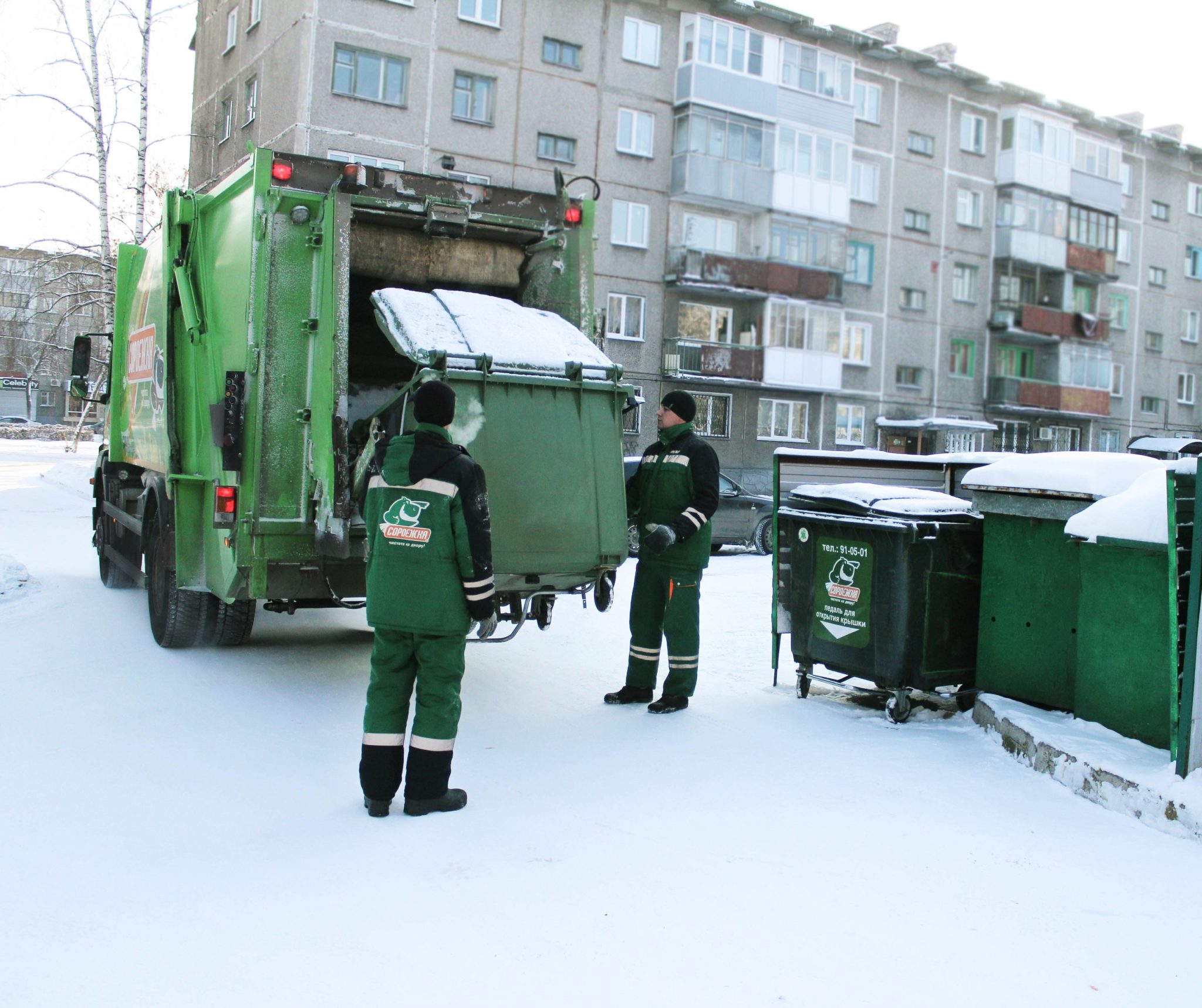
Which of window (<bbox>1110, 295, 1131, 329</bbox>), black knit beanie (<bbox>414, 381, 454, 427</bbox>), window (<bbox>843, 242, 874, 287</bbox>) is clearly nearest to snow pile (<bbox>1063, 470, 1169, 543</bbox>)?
black knit beanie (<bbox>414, 381, 454, 427</bbox>)

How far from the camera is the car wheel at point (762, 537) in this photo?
16031 mm

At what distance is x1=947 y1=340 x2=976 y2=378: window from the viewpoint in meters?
35.9

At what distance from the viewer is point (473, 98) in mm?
26422

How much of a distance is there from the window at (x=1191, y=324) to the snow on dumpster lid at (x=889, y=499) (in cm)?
4212

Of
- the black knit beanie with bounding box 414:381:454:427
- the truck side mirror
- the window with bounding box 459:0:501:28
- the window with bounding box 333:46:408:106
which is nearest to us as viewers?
the black knit beanie with bounding box 414:381:454:427

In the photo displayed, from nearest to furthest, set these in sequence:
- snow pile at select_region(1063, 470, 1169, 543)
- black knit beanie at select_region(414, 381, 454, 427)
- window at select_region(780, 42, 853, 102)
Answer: black knit beanie at select_region(414, 381, 454, 427), snow pile at select_region(1063, 470, 1169, 543), window at select_region(780, 42, 853, 102)

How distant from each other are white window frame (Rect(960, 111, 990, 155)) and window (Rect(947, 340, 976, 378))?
5.94 metres

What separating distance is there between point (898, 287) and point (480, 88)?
14.4 meters

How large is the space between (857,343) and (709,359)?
625 centimetres

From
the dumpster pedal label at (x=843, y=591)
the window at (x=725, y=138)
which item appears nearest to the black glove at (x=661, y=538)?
the dumpster pedal label at (x=843, y=591)

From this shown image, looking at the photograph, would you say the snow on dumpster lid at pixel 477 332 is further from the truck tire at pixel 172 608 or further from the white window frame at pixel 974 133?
the white window frame at pixel 974 133

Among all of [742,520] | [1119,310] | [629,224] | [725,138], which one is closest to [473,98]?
[629,224]

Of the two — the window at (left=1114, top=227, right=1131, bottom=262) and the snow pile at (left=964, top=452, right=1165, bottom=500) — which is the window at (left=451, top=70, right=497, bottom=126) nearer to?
the snow pile at (left=964, top=452, right=1165, bottom=500)

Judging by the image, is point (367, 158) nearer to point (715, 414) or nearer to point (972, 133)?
point (715, 414)
